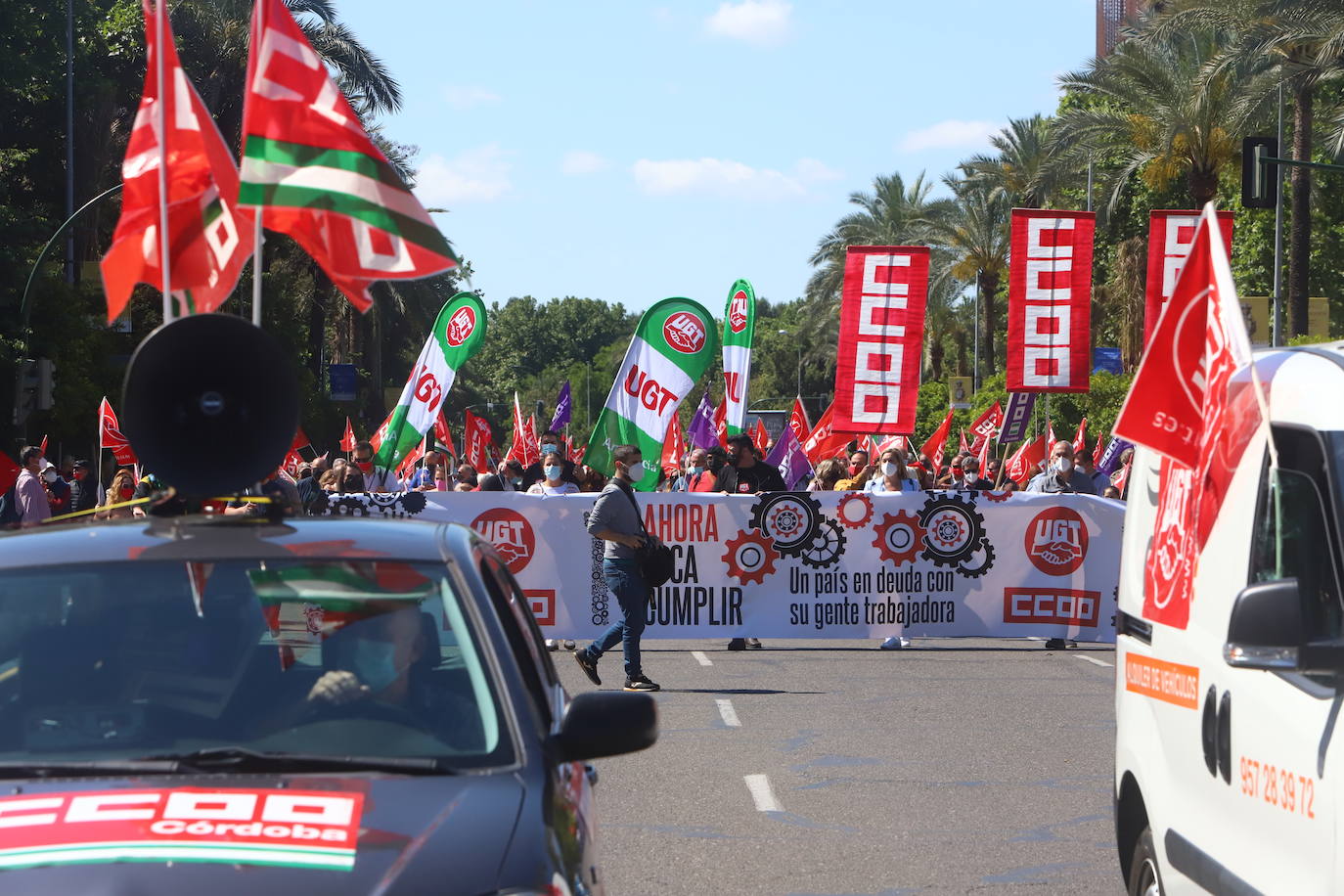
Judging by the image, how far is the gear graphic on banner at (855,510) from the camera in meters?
17.7

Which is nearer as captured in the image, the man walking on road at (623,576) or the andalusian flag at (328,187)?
the andalusian flag at (328,187)

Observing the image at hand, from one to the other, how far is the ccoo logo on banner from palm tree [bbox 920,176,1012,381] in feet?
122

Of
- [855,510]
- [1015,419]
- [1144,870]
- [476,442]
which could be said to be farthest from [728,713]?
[476,442]

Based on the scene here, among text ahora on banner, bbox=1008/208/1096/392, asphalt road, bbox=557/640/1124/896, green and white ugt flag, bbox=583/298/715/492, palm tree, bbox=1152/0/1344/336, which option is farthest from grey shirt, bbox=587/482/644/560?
palm tree, bbox=1152/0/1344/336

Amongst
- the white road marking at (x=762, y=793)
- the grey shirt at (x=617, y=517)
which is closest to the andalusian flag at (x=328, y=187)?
the white road marking at (x=762, y=793)

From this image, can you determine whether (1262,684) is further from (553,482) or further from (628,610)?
(553,482)

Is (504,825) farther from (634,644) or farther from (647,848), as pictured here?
(634,644)

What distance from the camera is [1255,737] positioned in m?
4.37

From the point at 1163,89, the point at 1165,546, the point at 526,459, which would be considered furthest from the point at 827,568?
the point at 1163,89

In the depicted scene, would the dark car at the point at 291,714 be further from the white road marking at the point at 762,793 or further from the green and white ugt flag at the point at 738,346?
the green and white ugt flag at the point at 738,346

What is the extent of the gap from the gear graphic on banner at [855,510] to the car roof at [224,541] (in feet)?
43.2

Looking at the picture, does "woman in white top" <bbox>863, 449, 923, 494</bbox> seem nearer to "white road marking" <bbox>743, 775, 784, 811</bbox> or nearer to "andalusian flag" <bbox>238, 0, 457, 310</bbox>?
"white road marking" <bbox>743, 775, 784, 811</bbox>

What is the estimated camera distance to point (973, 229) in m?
54.9

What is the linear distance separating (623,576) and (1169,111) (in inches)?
1173
